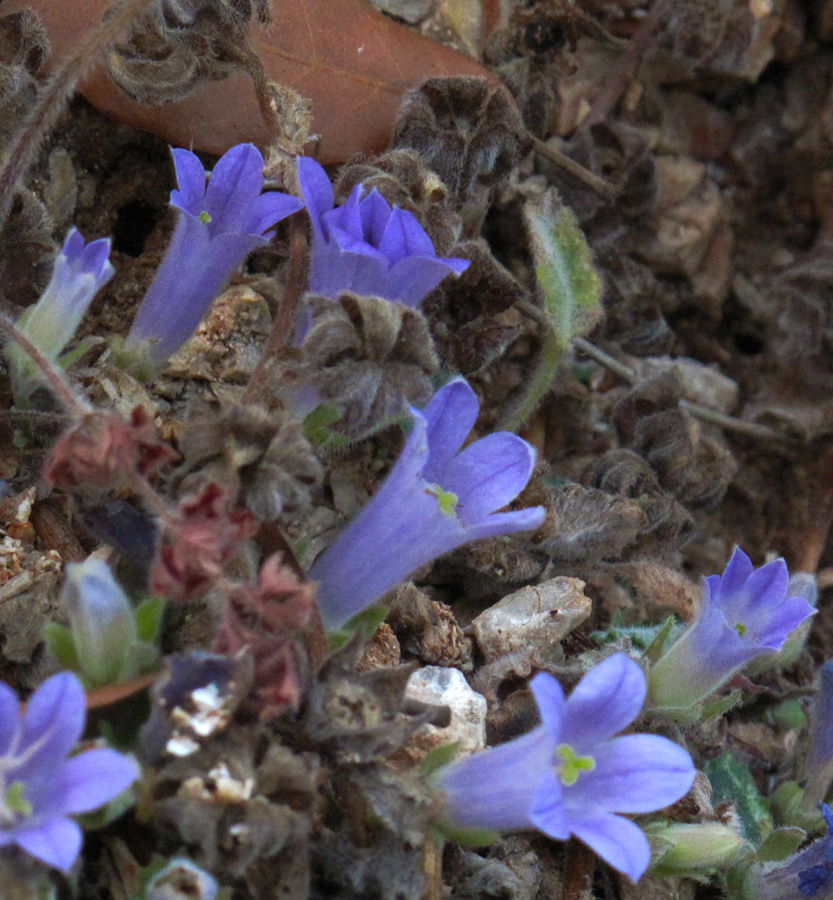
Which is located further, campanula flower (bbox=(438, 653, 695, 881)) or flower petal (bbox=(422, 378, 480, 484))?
flower petal (bbox=(422, 378, 480, 484))

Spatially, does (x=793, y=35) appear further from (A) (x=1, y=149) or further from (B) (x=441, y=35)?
(A) (x=1, y=149)

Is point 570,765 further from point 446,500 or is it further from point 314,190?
point 314,190

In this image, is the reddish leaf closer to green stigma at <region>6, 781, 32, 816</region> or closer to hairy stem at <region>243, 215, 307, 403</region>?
hairy stem at <region>243, 215, 307, 403</region>

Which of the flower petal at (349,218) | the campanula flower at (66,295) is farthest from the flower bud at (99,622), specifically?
the flower petal at (349,218)

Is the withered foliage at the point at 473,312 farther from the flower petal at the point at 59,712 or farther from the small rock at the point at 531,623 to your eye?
the flower petal at the point at 59,712

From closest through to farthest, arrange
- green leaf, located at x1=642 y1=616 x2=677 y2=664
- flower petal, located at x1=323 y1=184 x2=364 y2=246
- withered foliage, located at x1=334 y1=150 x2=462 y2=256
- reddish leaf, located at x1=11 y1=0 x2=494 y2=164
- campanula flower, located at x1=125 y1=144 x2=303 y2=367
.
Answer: flower petal, located at x1=323 y1=184 x2=364 y2=246
campanula flower, located at x1=125 y1=144 x2=303 y2=367
green leaf, located at x1=642 y1=616 x2=677 y2=664
withered foliage, located at x1=334 y1=150 x2=462 y2=256
reddish leaf, located at x1=11 y1=0 x2=494 y2=164

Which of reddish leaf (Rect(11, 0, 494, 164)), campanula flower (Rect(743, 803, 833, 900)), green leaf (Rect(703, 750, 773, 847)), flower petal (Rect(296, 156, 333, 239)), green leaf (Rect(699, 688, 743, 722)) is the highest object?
reddish leaf (Rect(11, 0, 494, 164))

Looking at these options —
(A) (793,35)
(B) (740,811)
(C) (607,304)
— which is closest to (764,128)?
(A) (793,35)

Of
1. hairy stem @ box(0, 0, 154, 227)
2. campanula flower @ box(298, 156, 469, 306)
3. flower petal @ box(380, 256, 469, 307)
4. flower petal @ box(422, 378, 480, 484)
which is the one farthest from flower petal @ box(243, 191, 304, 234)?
flower petal @ box(422, 378, 480, 484)

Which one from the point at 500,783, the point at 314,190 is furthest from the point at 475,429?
the point at 500,783
